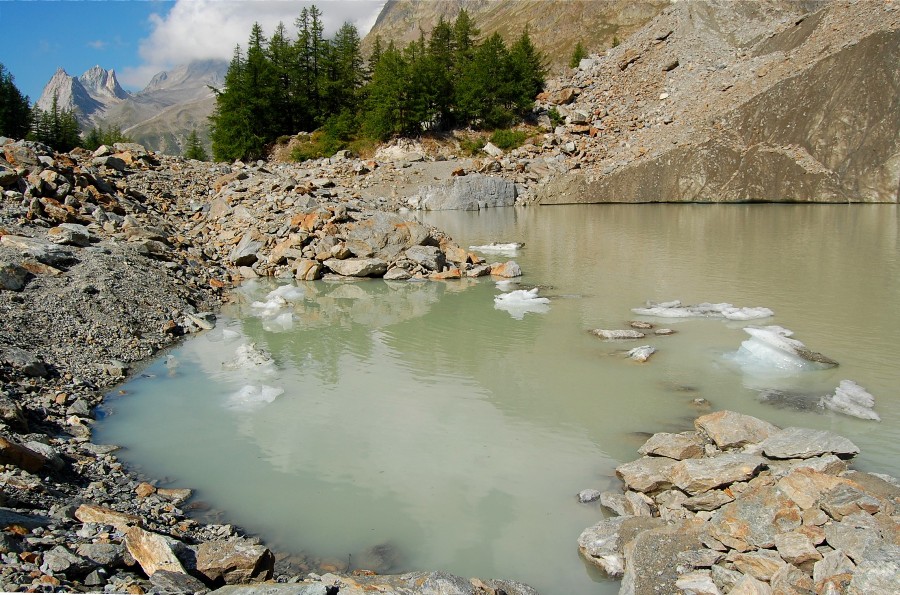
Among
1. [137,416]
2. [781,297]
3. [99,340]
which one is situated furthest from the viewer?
[781,297]

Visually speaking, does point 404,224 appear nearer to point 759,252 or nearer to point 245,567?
point 759,252

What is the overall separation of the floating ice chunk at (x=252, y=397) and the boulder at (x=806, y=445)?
8038 millimetres

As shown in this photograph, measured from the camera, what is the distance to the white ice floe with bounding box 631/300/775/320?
48.4 feet

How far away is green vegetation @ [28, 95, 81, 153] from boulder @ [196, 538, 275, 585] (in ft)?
222

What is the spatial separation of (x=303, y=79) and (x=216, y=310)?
5662 cm

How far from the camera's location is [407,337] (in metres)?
14.5

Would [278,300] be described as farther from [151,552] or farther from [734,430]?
[734,430]

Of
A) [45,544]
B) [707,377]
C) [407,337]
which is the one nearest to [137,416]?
[45,544]

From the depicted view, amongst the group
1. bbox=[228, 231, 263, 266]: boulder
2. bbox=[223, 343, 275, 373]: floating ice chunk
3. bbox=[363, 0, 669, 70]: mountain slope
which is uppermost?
bbox=[363, 0, 669, 70]: mountain slope

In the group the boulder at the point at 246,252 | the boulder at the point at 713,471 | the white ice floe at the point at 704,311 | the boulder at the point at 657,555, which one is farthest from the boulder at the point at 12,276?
the white ice floe at the point at 704,311

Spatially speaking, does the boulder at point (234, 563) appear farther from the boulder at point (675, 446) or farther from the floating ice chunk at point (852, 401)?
the floating ice chunk at point (852, 401)

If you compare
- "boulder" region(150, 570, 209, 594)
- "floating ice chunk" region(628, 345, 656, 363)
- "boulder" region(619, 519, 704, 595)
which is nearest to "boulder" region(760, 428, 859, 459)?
"boulder" region(619, 519, 704, 595)

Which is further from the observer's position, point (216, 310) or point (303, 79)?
point (303, 79)

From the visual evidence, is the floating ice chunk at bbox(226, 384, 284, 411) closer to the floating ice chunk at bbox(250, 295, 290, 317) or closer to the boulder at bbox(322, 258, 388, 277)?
the floating ice chunk at bbox(250, 295, 290, 317)
